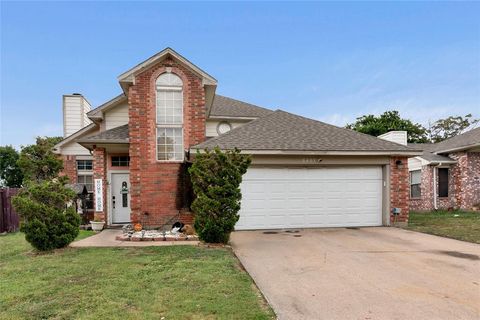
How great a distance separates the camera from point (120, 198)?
1206 cm

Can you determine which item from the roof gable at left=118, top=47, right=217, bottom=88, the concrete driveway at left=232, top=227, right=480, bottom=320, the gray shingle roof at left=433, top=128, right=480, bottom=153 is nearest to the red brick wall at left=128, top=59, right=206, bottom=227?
the roof gable at left=118, top=47, right=217, bottom=88

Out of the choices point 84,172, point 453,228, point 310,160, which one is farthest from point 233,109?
point 453,228

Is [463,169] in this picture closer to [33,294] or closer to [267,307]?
[267,307]

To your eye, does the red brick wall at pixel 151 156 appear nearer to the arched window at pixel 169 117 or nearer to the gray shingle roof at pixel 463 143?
the arched window at pixel 169 117

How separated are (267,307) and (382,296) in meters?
1.69

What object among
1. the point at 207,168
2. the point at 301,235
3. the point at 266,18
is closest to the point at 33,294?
the point at 207,168

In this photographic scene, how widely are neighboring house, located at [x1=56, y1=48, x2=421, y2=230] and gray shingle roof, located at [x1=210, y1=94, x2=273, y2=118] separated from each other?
3528 mm

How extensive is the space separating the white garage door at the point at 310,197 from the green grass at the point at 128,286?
355cm

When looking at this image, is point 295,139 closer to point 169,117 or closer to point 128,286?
point 169,117

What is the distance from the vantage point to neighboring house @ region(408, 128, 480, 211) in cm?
1616

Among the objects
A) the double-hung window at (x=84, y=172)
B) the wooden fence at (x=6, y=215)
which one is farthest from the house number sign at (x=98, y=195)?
the double-hung window at (x=84, y=172)

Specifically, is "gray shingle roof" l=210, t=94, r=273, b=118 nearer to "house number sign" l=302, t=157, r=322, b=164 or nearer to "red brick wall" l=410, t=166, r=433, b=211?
"house number sign" l=302, t=157, r=322, b=164

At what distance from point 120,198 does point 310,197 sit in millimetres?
7090

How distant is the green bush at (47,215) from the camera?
283 inches
